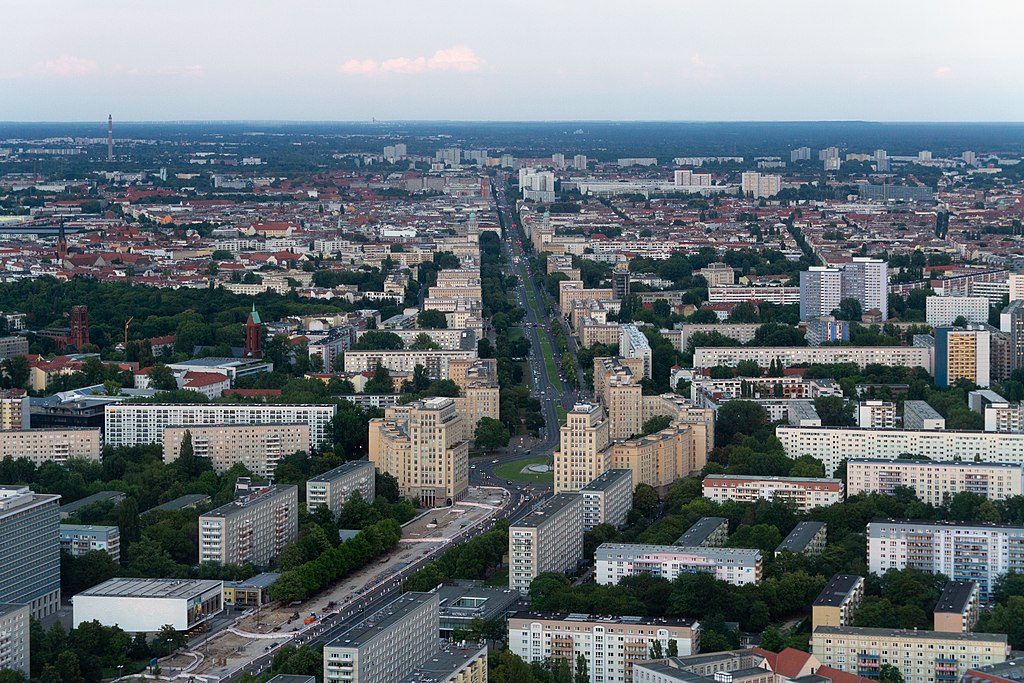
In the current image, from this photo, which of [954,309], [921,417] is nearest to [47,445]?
[921,417]

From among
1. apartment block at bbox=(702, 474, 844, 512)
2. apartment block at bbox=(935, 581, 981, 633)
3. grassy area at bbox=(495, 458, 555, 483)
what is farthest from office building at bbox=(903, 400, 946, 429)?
apartment block at bbox=(935, 581, 981, 633)

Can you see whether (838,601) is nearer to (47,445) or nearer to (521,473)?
(521,473)

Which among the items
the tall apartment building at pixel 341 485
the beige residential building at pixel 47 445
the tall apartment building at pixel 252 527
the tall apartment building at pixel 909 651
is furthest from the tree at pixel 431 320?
the tall apartment building at pixel 909 651

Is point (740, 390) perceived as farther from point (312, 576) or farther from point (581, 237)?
point (581, 237)

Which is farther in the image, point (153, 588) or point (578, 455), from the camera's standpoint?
point (578, 455)

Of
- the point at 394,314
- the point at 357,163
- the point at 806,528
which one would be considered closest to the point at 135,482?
the point at 806,528

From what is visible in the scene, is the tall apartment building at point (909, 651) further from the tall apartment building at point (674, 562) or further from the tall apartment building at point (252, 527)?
the tall apartment building at point (252, 527)

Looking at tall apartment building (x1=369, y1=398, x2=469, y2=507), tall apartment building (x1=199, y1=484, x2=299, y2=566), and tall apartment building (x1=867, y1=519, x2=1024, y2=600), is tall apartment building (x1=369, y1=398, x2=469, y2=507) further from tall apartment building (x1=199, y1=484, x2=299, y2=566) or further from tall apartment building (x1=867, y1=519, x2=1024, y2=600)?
tall apartment building (x1=867, y1=519, x2=1024, y2=600)
